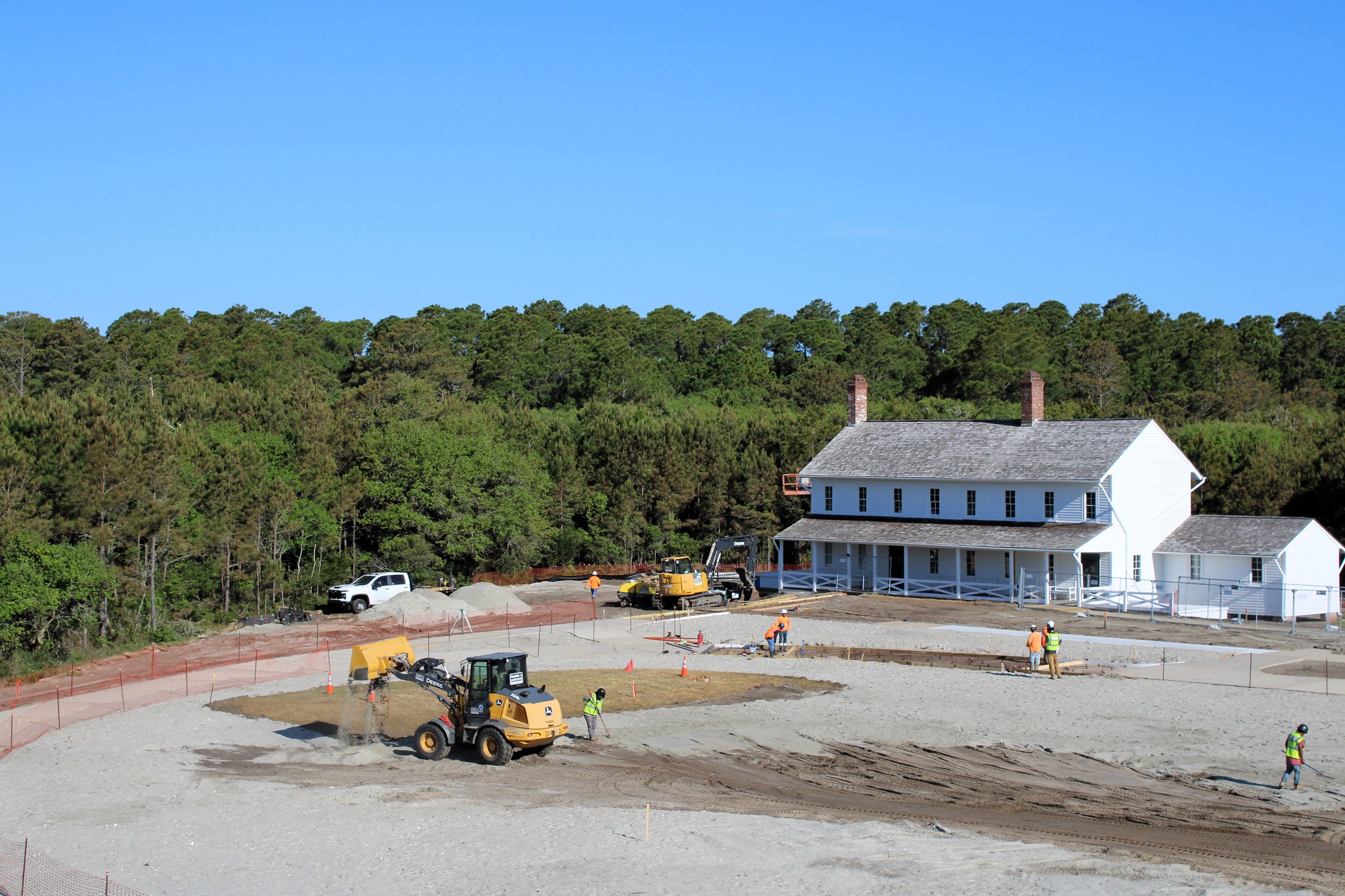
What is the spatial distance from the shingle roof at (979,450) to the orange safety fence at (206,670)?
15.2 metres

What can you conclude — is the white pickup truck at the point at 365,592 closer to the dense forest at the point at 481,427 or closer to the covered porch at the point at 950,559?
the dense forest at the point at 481,427

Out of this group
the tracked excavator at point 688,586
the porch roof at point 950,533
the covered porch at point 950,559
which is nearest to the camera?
the porch roof at point 950,533

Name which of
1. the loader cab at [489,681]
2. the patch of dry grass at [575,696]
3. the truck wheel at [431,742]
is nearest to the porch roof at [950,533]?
the patch of dry grass at [575,696]

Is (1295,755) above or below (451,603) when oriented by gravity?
below

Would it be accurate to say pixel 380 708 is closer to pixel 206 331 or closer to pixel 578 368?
pixel 578 368

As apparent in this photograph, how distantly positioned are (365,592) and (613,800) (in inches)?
1190

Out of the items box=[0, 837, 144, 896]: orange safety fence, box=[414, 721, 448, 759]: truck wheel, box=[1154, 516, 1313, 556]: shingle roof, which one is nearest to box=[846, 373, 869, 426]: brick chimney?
box=[1154, 516, 1313, 556]: shingle roof

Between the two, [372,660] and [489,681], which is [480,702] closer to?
[489,681]

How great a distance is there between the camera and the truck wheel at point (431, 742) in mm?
22703

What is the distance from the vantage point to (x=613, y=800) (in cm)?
2005

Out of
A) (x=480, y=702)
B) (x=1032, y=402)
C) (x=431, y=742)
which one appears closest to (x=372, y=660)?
(x=431, y=742)

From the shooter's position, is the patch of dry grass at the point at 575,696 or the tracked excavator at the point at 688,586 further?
the tracked excavator at the point at 688,586

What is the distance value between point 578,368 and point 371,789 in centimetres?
7973

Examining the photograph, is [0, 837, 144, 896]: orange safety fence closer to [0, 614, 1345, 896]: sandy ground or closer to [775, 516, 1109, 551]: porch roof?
[0, 614, 1345, 896]: sandy ground
